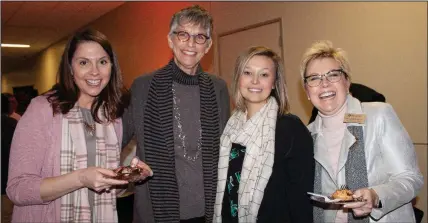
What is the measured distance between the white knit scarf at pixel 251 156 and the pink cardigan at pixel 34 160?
96 centimetres

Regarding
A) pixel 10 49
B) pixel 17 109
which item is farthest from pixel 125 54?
pixel 10 49

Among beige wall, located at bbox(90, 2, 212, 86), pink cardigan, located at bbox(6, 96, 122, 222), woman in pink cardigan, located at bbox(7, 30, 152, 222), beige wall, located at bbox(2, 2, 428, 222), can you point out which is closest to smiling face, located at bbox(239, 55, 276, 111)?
woman in pink cardigan, located at bbox(7, 30, 152, 222)

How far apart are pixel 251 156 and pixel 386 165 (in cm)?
74

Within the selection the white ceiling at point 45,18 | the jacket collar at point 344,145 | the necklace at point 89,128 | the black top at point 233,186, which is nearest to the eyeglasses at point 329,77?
the jacket collar at point 344,145

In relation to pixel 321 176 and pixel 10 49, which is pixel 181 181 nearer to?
pixel 321 176

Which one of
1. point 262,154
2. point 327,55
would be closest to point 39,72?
point 262,154

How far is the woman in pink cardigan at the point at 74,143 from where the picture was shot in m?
1.88

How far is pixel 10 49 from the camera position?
41.3 ft

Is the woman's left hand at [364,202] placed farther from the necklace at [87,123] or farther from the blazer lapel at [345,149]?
the necklace at [87,123]

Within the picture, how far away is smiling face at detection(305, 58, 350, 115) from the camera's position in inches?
83.0

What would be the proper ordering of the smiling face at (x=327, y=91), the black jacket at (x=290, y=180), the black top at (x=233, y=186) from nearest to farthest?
the black jacket at (x=290, y=180) < the smiling face at (x=327, y=91) < the black top at (x=233, y=186)

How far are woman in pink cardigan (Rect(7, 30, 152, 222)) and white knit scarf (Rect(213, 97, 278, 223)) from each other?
497mm

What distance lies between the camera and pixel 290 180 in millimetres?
2027

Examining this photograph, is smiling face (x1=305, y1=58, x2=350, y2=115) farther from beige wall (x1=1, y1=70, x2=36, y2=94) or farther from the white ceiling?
beige wall (x1=1, y1=70, x2=36, y2=94)
